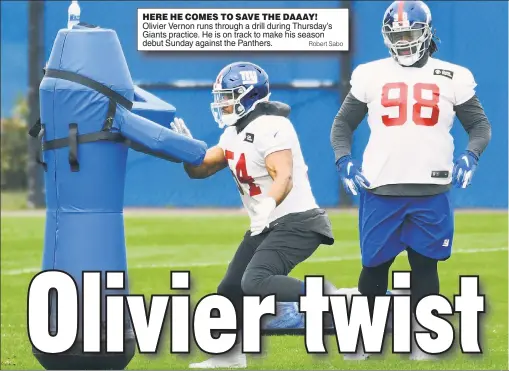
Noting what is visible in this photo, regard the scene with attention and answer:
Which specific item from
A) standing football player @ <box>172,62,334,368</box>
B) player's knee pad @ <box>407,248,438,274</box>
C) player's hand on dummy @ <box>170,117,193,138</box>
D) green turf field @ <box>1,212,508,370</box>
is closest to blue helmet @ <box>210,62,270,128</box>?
standing football player @ <box>172,62,334,368</box>

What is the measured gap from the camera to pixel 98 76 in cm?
601

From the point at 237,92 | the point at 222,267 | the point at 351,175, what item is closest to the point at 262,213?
the point at 351,175

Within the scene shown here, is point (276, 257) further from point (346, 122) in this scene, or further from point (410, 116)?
point (410, 116)

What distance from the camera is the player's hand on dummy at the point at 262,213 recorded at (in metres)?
5.95

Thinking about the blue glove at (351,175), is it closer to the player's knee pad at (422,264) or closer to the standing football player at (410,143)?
the standing football player at (410,143)

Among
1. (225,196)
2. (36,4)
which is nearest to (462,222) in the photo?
(225,196)

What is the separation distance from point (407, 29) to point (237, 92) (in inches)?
36.1

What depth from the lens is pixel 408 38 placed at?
602 centimetres

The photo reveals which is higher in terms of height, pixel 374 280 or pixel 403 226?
pixel 403 226

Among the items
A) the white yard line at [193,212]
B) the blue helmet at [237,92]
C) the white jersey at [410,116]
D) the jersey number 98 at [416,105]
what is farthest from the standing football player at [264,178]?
the white yard line at [193,212]

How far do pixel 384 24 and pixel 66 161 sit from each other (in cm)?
175

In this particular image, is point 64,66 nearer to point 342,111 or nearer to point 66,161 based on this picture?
point 66,161

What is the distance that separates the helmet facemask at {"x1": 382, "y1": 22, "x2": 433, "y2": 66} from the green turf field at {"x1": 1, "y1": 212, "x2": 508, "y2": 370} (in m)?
1.72

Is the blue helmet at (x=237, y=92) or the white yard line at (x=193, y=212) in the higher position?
the blue helmet at (x=237, y=92)
